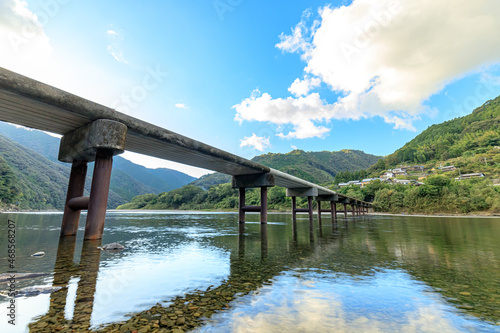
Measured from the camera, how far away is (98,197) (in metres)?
9.04

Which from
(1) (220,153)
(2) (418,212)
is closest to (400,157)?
(2) (418,212)

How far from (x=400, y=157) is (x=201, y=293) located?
20998cm

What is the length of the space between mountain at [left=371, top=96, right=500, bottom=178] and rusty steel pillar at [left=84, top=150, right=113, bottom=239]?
12649cm

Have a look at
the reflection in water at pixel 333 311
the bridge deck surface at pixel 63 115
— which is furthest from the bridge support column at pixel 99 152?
the reflection in water at pixel 333 311

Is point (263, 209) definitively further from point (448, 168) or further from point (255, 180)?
point (448, 168)

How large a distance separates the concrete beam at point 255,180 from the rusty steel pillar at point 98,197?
14293 mm

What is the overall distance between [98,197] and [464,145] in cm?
18478

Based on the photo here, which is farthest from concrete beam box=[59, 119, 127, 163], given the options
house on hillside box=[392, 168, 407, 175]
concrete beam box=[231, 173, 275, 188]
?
house on hillside box=[392, 168, 407, 175]

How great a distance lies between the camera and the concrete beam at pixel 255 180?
21.8 m

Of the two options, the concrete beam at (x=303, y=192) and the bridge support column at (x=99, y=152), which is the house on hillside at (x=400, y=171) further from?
the bridge support column at (x=99, y=152)

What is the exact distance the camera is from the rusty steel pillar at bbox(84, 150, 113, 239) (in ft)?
29.6

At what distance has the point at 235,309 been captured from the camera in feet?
10.7

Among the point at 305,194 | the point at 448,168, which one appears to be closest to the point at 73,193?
the point at 305,194

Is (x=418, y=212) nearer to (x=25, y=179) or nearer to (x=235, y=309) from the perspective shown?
(x=235, y=309)
